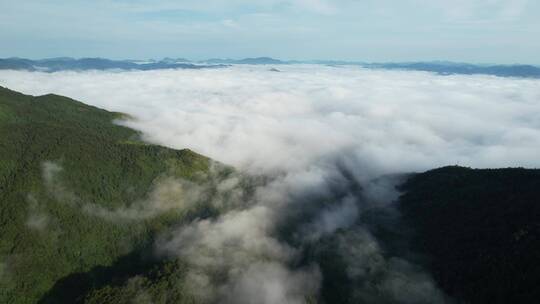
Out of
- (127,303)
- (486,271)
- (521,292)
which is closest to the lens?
(521,292)

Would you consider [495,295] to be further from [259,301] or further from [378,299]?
[259,301]

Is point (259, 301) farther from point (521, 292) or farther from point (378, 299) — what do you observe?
point (521, 292)

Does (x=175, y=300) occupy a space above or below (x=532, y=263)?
below

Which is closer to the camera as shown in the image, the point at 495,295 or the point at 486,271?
the point at 495,295

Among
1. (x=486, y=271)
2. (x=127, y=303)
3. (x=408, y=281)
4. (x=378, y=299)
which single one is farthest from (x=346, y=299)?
(x=127, y=303)

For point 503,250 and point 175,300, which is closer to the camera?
point 503,250

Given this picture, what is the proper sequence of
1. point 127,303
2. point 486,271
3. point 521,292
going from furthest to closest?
point 127,303, point 486,271, point 521,292

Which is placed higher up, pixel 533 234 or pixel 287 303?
pixel 533 234

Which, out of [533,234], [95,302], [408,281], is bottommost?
[95,302]

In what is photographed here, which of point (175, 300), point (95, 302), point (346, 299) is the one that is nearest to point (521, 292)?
point (346, 299)
